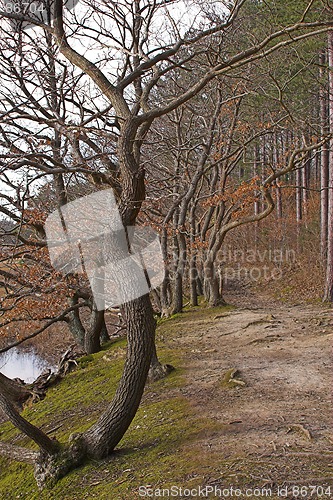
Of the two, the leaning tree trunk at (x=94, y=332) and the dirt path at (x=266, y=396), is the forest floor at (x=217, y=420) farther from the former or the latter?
the leaning tree trunk at (x=94, y=332)

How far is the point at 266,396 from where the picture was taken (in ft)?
19.0

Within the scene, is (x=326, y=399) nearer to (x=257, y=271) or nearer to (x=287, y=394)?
(x=287, y=394)

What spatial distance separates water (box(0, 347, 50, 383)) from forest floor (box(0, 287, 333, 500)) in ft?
17.6

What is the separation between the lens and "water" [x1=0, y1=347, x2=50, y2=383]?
577 inches

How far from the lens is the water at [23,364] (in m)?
14.6

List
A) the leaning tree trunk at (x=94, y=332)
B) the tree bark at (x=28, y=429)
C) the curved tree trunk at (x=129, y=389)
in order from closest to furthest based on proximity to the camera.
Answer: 1. the tree bark at (x=28, y=429)
2. the curved tree trunk at (x=129, y=389)
3. the leaning tree trunk at (x=94, y=332)

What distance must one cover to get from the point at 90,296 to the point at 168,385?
163 inches

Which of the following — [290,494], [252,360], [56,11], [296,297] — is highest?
[56,11]

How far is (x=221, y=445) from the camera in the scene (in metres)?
4.50

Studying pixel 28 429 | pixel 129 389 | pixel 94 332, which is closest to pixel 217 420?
pixel 129 389

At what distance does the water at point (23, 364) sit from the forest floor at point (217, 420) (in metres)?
5.37

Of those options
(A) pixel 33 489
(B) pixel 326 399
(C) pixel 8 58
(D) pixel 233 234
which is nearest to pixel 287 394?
(B) pixel 326 399

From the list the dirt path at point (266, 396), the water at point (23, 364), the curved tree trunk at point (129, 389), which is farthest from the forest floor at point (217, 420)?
the water at point (23, 364)

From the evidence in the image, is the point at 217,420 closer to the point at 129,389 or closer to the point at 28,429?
the point at 129,389
